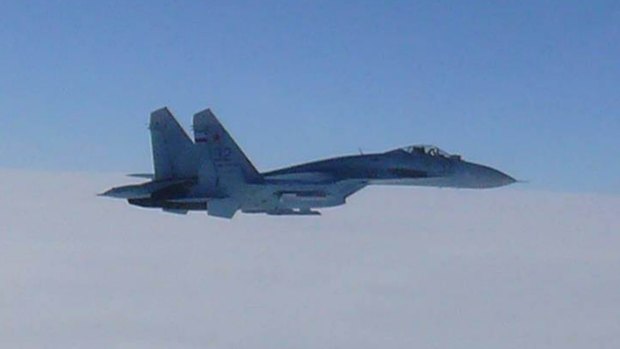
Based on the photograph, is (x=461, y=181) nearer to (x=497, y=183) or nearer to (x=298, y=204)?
(x=497, y=183)

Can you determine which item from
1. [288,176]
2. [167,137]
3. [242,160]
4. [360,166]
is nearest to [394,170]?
[360,166]

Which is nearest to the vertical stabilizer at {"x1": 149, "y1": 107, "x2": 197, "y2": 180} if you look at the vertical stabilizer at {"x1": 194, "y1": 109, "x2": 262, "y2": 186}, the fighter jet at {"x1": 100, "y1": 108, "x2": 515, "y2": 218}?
the fighter jet at {"x1": 100, "y1": 108, "x2": 515, "y2": 218}

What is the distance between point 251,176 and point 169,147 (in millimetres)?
4482

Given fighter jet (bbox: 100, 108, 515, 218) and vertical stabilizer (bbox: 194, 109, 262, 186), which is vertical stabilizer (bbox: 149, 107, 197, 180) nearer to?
fighter jet (bbox: 100, 108, 515, 218)

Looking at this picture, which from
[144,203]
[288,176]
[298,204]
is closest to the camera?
[298,204]

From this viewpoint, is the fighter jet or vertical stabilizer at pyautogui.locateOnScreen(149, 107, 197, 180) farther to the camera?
vertical stabilizer at pyautogui.locateOnScreen(149, 107, 197, 180)

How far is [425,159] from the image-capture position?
34.8 m

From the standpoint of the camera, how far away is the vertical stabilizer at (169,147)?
31891 millimetres

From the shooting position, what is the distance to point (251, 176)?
30.0m

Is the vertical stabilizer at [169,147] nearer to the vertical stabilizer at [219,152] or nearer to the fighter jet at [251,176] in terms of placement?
the fighter jet at [251,176]

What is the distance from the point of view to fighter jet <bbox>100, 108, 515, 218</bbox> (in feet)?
95.9

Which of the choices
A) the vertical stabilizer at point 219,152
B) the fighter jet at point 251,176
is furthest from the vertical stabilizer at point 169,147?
the vertical stabilizer at point 219,152

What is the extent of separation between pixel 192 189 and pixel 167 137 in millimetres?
3235


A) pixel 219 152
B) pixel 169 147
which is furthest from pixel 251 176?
pixel 169 147
